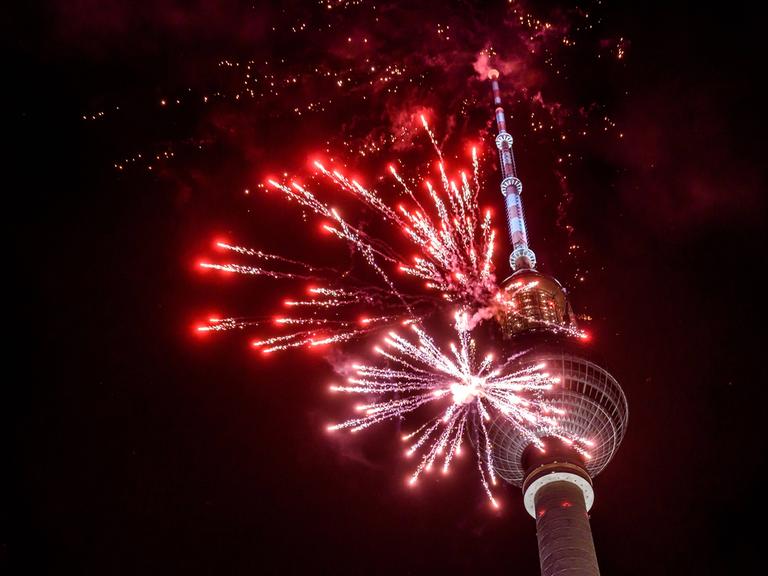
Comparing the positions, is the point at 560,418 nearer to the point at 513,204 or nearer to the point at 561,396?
the point at 561,396

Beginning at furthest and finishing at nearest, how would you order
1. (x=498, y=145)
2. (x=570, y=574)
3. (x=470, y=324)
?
1. (x=498, y=145)
2. (x=470, y=324)
3. (x=570, y=574)

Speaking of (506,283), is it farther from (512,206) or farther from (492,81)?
(492,81)

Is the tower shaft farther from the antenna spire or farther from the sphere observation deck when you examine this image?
the antenna spire

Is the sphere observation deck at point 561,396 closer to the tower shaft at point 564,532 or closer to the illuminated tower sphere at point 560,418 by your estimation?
the illuminated tower sphere at point 560,418

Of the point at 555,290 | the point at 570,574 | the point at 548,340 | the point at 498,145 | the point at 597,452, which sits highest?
the point at 498,145

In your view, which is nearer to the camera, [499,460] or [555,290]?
[499,460]

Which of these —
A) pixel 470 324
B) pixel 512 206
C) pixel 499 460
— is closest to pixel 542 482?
pixel 499 460

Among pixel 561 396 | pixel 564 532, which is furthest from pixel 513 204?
pixel 564 532
